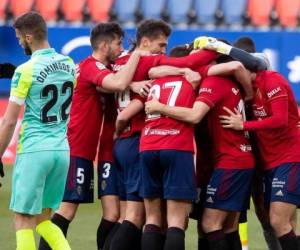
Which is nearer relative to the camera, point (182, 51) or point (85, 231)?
point (182, 51)

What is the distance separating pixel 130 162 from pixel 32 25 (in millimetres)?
1315

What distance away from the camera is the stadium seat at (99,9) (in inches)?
656

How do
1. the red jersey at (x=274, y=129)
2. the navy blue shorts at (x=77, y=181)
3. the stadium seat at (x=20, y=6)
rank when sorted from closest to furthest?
the red jersey at (x=274, y=129) < the navy blue shorts at (x=77, y=181) < the stadium seat at (x=20, y=6)

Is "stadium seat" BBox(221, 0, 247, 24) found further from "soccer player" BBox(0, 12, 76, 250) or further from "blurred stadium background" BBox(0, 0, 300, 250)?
"soccer player" BBox(0, 12, 76, 250)

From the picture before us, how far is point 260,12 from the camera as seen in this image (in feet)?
53.3

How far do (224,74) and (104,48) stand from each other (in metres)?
1.10

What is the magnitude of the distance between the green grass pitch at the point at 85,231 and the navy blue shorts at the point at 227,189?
1.72 metres

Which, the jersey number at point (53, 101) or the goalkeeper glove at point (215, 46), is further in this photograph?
the goalkeeper glove at point (215, 46)

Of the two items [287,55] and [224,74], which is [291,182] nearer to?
[224,74]

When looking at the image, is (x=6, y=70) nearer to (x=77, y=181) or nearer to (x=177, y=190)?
(x=77, y=181)

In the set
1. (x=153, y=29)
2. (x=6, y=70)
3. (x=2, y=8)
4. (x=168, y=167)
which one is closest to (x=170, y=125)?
(x=168, y=167)

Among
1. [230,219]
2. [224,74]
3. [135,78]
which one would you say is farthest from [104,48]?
[230,219]

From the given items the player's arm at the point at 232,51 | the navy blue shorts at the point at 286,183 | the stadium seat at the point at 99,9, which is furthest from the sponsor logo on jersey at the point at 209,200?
the stadium seat at the point at 99,9

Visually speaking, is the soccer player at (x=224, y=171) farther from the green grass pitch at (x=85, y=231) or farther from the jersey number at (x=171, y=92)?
the green grass pitch at (x=85, y=231)
